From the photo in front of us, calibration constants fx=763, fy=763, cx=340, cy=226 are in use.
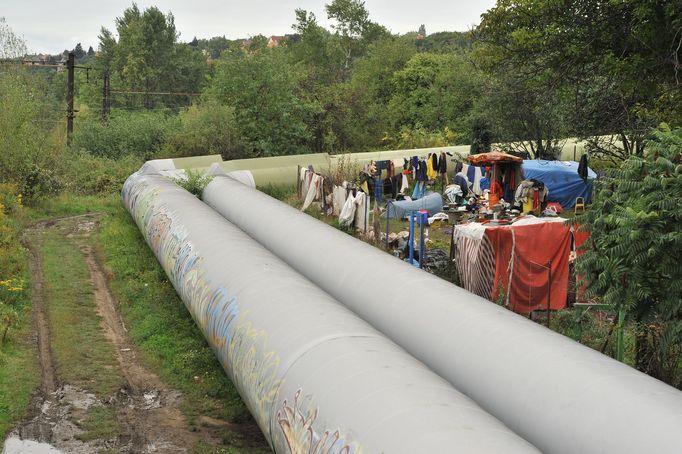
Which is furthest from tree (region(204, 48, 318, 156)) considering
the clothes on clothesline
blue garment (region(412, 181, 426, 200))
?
the clothes on clothesline

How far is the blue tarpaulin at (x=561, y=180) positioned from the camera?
2644cm

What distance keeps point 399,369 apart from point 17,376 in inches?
290

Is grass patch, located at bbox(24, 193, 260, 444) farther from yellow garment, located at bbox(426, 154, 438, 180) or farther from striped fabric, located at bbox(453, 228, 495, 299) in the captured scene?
yellow garment, located at bbox(426, 154, 438, 180)

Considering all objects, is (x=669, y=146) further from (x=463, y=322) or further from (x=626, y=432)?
(x=626, y=432)

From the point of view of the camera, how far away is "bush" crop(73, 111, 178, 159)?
127 ft

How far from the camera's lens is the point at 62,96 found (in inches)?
3696

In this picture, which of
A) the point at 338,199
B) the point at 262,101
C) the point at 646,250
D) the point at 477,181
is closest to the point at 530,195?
the point at 477,181

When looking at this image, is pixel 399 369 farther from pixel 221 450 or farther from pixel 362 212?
pixel 362 212

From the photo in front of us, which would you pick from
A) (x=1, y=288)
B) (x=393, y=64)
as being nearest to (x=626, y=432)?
(x=1, y=288)

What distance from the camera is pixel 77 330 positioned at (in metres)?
14.4

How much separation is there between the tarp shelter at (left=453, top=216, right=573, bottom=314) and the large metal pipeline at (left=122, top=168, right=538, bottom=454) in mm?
4391

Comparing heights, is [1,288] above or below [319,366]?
below

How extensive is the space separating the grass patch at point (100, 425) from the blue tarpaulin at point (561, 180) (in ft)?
61.5

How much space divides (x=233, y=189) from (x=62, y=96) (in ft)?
261
